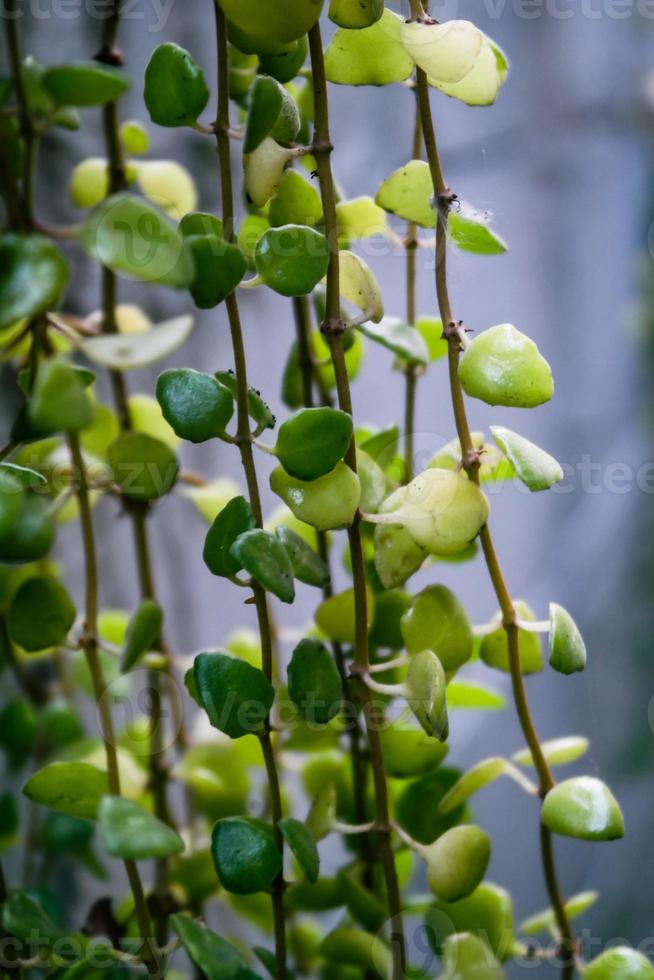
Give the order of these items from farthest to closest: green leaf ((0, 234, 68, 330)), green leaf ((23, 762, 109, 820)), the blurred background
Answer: the blurred background
green leaf ((23, 762, 109, 820))
green leaf ((0, 234, 68, 330))

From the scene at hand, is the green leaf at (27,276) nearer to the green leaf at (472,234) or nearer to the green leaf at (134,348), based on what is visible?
the green leaf at (134,348)

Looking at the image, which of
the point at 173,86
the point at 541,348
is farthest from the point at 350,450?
the point at 541,348

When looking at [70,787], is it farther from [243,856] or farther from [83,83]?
[83,83]

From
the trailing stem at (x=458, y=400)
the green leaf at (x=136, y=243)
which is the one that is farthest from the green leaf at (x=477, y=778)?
the green leaf at (x=136, y=243)

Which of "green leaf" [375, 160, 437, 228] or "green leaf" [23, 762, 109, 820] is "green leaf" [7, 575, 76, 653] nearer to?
"green leaf" [23, 762, 109, 820]

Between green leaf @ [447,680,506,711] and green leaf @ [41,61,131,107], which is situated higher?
green leaf @ [41,61,131,107]

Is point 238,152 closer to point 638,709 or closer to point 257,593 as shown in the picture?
point 257,593

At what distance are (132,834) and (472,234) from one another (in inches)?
8.6

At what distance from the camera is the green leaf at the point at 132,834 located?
0.25 m

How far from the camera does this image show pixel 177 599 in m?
0.76

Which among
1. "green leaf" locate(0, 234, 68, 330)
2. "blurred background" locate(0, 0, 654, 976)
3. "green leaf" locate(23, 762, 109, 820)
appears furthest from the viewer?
"blurred background" locate(0, 0, 654, 976)

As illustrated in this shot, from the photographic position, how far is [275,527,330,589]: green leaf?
0.32 metres

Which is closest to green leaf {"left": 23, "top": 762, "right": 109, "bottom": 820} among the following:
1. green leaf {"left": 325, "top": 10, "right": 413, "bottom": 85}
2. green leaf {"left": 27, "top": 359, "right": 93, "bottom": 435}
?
green leaf {"left": 27, "top": 359, "right": 93, "bottom": 435}

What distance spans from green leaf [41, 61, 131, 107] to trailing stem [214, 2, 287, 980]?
4 centimetres
